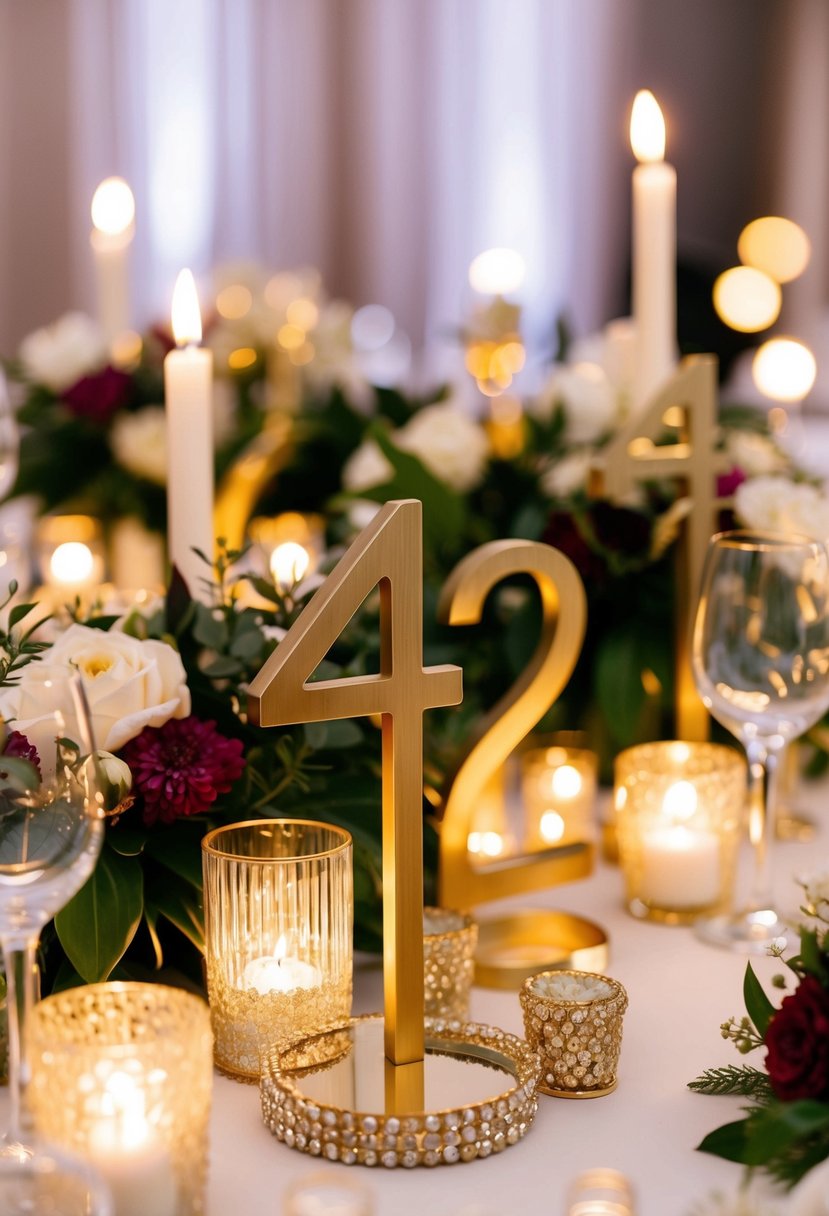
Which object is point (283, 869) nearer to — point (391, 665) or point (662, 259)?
point (391, 665)

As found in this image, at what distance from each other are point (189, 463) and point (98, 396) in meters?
0.85

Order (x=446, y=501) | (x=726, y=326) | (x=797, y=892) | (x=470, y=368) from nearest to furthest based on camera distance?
(x=797, y=892) → (x=446, y=501) → (x=470, y=368) → (x=726, y=326)

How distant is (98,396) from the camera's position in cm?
188

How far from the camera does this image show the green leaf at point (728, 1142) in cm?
72

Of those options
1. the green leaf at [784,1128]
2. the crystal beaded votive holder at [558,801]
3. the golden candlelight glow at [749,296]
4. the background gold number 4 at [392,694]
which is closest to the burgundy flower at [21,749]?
the background gold number 4 at [392,694]

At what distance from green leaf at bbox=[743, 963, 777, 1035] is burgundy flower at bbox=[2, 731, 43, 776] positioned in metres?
0.38

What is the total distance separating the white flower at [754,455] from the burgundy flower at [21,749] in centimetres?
86

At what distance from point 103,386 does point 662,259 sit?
78 cm

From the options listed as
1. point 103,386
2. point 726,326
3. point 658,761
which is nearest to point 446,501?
point 658,761

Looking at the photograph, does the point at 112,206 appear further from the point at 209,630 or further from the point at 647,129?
the point at 209,630

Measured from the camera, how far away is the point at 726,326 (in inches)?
170

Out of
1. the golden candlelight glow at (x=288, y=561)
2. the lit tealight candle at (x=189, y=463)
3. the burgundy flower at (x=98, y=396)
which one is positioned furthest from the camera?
the burgundy flower at (x=98, y=396)

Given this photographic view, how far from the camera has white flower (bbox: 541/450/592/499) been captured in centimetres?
143

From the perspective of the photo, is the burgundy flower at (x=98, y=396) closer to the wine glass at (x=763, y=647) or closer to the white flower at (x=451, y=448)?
the white flower at (x=451, y=448)
